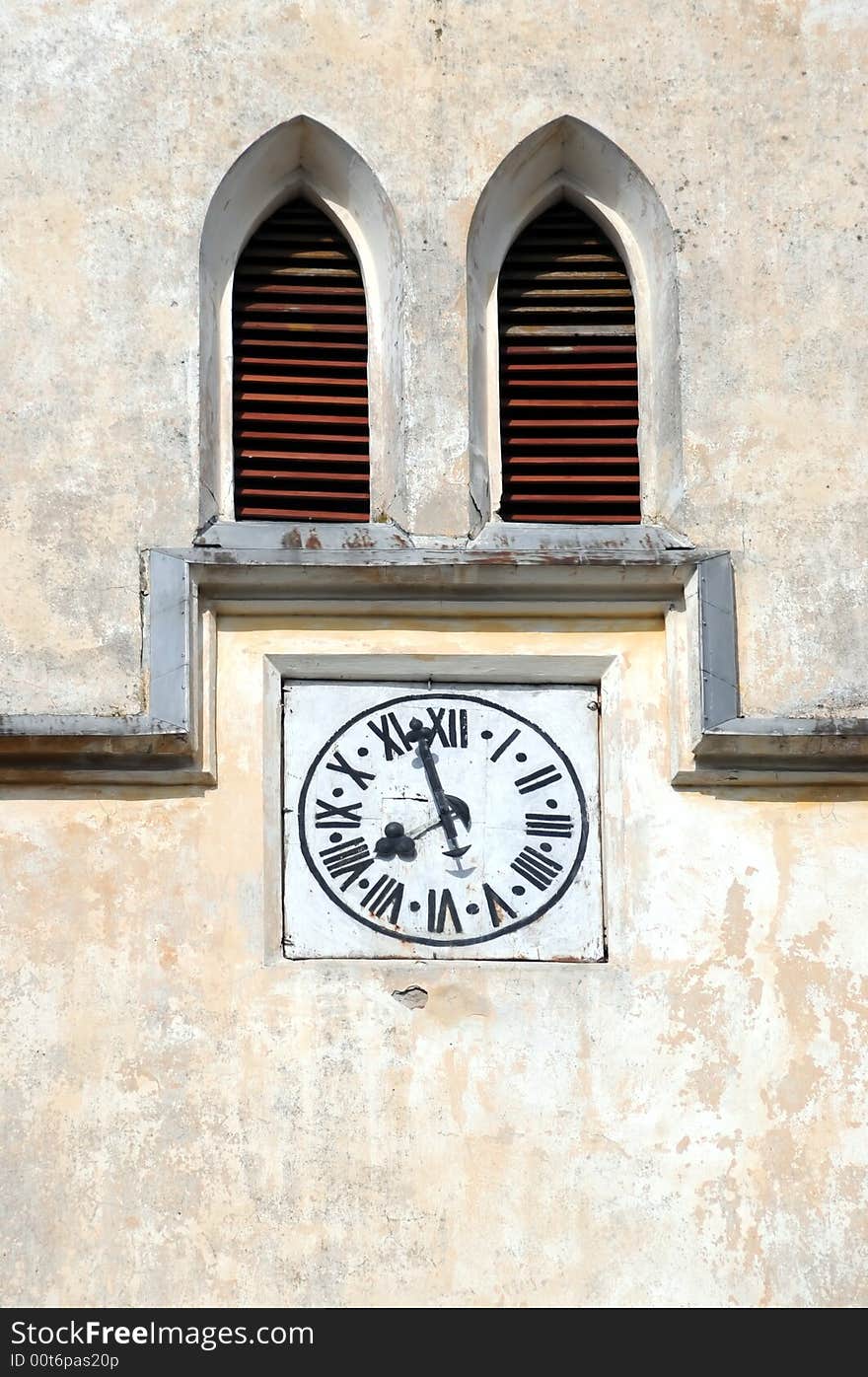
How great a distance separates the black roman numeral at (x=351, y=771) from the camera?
40.9 ft

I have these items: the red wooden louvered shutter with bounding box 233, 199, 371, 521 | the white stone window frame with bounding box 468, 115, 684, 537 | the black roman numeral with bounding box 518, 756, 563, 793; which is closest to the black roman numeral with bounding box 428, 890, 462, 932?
the black roman numeral with bounding box 518, 756, 563, 793

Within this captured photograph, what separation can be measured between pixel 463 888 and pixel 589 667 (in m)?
0.95

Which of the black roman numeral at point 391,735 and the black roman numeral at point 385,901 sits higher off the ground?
the black roman numeral at point 391,735

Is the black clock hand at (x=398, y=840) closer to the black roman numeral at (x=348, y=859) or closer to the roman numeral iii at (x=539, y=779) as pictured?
the black roman numeral at (x=348, y=859)

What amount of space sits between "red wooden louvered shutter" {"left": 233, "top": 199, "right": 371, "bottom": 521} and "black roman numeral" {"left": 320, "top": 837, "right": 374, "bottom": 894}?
1.32m

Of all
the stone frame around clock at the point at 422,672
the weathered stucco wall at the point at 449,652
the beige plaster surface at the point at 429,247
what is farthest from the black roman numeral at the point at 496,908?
the beige plaster surface at the point at 429,247

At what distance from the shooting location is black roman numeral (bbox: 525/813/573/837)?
40.9ft

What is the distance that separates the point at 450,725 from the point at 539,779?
1.18ft

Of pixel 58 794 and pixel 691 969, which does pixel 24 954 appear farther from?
pixel 691 969

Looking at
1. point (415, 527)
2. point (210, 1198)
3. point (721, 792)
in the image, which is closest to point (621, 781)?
point (721, 792)

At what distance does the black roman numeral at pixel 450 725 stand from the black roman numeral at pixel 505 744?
112 millimetres

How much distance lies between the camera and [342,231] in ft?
44.2

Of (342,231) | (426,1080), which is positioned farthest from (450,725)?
(342,231)

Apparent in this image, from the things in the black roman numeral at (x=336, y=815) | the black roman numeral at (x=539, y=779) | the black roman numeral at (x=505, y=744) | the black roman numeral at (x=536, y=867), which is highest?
the black roman numeral at (x=505, y=744)
